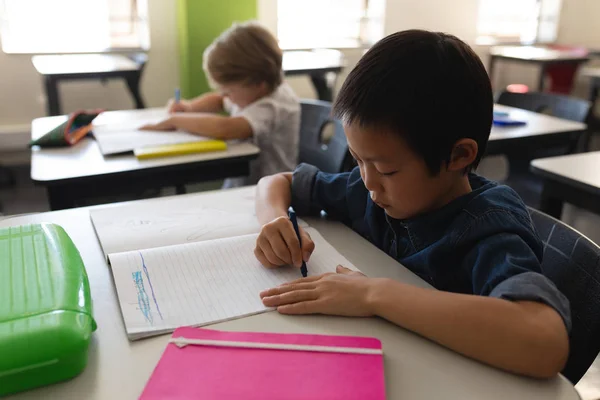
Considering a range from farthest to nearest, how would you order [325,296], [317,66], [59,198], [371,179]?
[317,66]
[59,198]
[371,179]
[325,296]

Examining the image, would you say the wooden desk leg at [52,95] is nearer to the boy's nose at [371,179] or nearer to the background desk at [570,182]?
the background desk at [570,182]

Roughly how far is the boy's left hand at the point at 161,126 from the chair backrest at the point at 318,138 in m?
0.47

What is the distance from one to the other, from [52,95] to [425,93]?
288 centimetres

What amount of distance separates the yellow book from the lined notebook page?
663 millimetres

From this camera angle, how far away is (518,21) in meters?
5.39

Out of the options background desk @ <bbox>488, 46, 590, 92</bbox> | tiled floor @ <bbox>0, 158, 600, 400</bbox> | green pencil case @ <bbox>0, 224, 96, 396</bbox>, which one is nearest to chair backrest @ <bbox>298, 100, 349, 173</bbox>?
tiled floor @ <bbox>0, 158, 600, 400</bbox>

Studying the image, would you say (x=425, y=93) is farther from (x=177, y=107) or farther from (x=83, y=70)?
(x=83, y=70)

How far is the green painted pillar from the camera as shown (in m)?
3.25

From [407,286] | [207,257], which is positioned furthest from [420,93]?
[207,257]

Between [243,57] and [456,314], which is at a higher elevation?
[243,57]

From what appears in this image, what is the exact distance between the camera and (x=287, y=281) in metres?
0.81

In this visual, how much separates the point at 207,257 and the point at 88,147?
94cm

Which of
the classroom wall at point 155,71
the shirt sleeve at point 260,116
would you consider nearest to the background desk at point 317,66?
the classroom wall at point 155,71

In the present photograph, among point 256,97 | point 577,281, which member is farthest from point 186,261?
point 256,97
